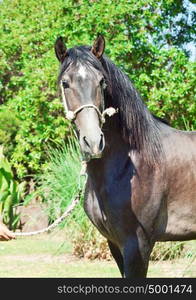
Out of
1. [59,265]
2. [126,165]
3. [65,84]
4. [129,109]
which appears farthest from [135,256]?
[59,265]

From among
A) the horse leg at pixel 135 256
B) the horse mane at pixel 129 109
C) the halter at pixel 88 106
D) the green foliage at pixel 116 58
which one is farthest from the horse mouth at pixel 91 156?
the green foliage at pixel 116 58

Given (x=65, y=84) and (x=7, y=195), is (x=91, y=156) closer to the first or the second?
(x=65, y=84)

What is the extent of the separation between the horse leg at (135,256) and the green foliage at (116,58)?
21.0ft

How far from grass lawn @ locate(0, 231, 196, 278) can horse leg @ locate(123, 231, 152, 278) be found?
2.26 metres

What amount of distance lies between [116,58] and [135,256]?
7.16m

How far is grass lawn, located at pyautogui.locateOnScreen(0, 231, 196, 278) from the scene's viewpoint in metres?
6.31

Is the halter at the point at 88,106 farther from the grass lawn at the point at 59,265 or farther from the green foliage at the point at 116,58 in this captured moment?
the green foliage at the point at 116,58

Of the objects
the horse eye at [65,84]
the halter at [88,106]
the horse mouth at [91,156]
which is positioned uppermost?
the horse eye at [65,84]

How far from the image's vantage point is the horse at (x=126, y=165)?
3.31 meters

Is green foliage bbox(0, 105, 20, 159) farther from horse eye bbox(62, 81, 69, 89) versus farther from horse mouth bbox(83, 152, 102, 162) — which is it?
horse mouth bbox(83, 152, 102, 162)

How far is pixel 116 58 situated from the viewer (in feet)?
33.4

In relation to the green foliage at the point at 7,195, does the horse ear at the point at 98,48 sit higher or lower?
higher

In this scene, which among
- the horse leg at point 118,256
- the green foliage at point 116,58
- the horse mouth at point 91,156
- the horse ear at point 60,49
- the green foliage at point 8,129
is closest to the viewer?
the horse mouth at point 91,156

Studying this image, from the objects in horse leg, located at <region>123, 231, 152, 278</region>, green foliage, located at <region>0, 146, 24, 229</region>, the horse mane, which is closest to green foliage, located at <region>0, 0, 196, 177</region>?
green foliage, located at <region>0, 146, 24, 229</region>
